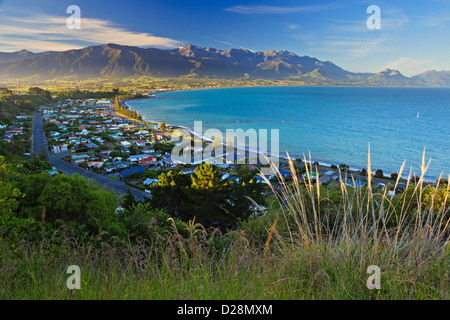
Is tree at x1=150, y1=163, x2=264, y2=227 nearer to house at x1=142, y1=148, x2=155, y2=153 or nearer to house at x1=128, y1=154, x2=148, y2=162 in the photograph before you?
house at x1=128, y1=154, x2=148, y2=162

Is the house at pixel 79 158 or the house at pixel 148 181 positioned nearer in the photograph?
the house at pixel 148 181

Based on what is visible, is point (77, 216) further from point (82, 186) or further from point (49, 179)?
point (49, 179)

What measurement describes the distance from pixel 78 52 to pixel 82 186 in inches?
8704

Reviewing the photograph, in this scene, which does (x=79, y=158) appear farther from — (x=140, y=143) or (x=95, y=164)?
(x=140, y=143)

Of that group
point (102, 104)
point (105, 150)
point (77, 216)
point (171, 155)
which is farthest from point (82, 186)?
point (102, 104)

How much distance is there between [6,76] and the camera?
136 meters

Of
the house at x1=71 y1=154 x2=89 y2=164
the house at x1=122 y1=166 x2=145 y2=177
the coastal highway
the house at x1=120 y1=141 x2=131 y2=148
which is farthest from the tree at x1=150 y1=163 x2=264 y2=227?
the house at x1=120 y1=141 x2=131 y2=148

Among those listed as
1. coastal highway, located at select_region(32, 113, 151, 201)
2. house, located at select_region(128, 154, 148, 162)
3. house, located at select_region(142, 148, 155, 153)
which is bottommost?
coastal highway, located at select_region(32, 113, 151, 201)

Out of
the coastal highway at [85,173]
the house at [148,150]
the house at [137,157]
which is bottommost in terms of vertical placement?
the coastal highway at [85,173]

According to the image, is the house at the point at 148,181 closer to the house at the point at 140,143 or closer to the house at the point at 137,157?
the house at the point at 137,157

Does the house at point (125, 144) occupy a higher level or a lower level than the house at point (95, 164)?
higher

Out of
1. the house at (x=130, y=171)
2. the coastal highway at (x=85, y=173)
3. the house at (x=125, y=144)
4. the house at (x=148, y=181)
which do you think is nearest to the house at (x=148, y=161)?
the house at (x=130, y=171)

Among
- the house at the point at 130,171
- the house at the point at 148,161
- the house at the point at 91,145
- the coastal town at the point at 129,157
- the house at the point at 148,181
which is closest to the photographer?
the house at the point at 148,181
